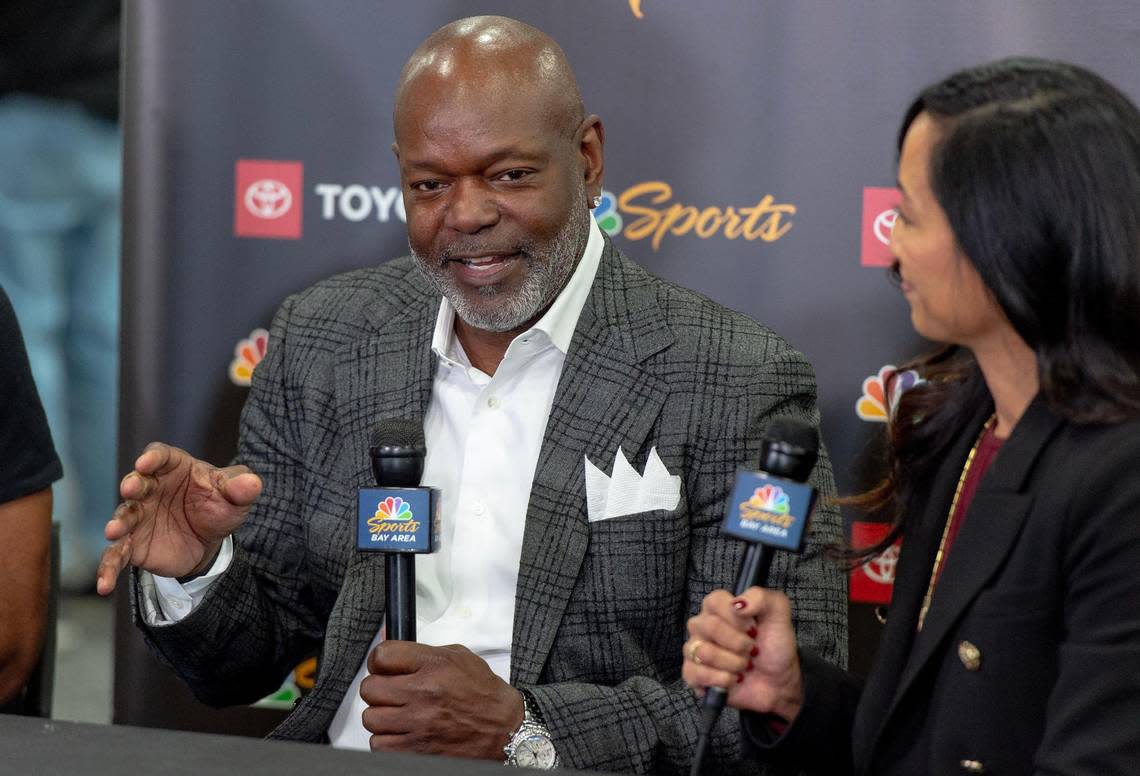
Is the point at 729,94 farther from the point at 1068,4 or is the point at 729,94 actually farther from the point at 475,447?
the point at 475,447

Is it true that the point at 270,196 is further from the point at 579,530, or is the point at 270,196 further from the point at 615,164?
the point at 579,530

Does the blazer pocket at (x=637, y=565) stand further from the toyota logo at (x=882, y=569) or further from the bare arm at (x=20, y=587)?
the bare arm at (x=20, y=587)

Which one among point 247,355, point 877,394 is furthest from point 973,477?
point 247,355

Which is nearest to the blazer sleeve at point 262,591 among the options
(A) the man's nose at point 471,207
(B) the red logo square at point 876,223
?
(A) the man's nose at point 471,207

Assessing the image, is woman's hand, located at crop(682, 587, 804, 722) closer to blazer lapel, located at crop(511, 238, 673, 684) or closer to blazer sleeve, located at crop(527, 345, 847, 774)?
blazer sleeve, located at crop(527, 345, 847, 774)

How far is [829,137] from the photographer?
7.76 ft

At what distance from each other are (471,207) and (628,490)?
0.47 m

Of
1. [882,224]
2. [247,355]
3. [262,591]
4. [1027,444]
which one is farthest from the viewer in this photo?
[247,355]

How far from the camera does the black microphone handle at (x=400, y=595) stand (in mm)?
1611

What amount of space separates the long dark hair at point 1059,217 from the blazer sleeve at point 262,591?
1.24 m

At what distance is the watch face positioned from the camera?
186 cm

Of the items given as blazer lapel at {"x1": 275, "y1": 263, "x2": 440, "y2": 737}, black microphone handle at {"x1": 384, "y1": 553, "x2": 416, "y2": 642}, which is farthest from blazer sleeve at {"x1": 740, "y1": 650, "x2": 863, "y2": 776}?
blazer lapel at {"x1": 275, "y1": 263, "x2": 440, "y2": 737}

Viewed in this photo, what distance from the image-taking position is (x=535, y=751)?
1.87m

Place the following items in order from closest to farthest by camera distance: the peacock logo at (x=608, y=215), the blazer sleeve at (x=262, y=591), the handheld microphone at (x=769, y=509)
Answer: the handheld microphone at (x=769, y=509)
the blazer sleeve at (x=262, y=591)
the peacock logo at (x=608, y=215)
